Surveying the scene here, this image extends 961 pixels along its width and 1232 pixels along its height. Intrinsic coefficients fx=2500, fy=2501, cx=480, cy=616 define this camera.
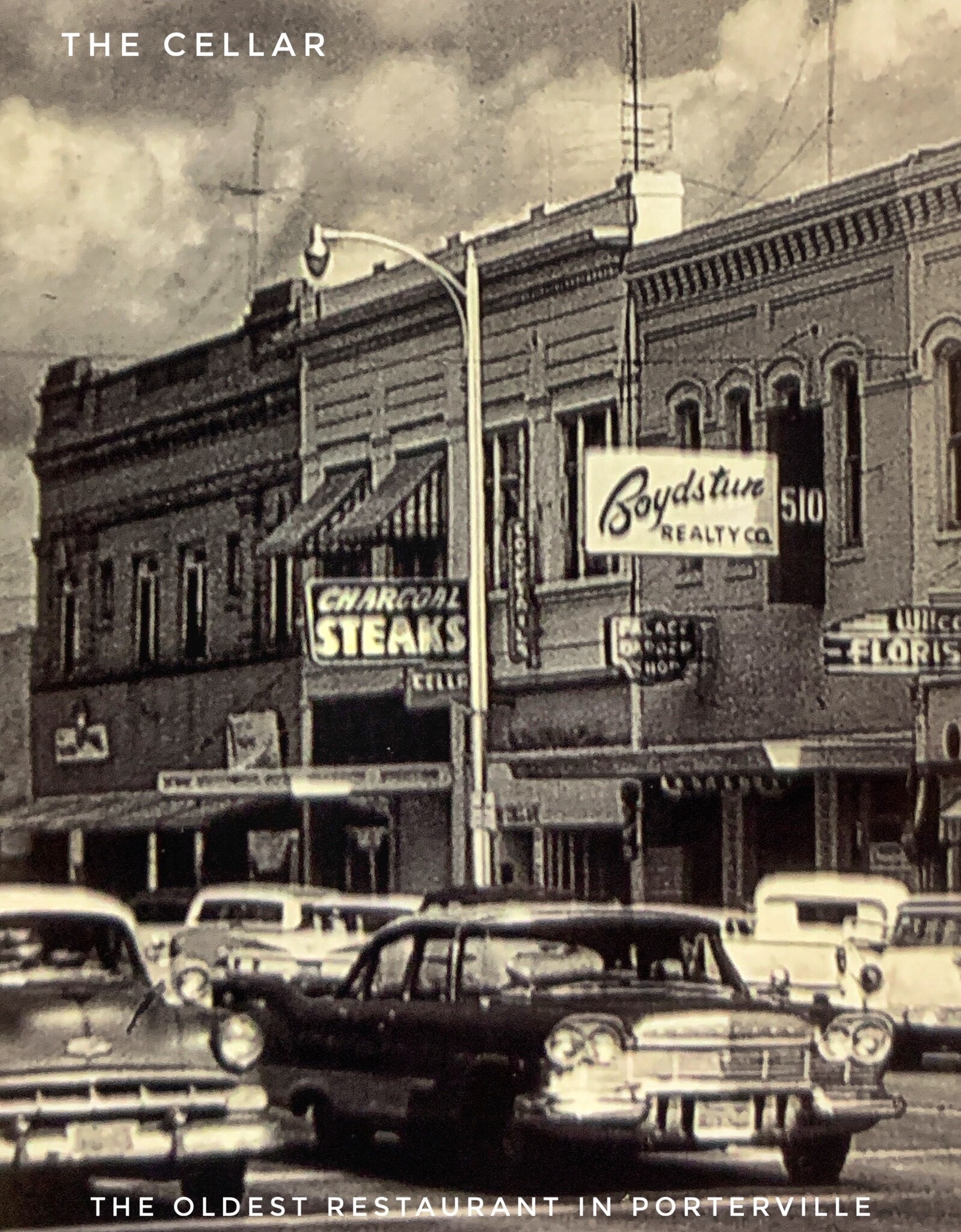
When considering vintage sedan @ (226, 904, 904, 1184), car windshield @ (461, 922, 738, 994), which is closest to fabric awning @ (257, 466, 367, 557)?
vintage sedan @ (226, 904, 904, 1184)

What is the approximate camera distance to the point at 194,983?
44.6ft

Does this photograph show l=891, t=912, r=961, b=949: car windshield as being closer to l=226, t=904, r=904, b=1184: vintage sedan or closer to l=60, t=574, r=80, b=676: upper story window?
l=226, t=904, r=904, b=1184: vintage sedan

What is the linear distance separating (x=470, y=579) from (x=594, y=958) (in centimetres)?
375

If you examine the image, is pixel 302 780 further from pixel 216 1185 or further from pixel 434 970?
pixel 216 1185

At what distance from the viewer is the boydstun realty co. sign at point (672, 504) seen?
15.0 metres

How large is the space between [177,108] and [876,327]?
502 cm

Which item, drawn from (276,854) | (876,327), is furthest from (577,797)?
(876,327)

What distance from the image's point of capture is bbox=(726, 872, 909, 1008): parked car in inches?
574

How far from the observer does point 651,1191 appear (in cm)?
1177

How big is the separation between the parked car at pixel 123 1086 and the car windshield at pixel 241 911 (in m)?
2.71

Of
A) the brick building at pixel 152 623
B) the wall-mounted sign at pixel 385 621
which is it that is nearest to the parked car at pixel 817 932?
the wall-mounted sign at pixel 385 621

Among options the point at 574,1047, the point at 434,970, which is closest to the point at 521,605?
the point at 434,970

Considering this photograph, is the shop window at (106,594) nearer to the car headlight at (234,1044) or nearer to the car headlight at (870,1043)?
the car headlight at (234,1044)

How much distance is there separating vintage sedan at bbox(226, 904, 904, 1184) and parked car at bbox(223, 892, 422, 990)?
1.06 m
